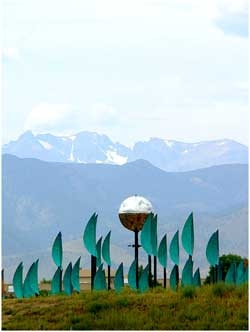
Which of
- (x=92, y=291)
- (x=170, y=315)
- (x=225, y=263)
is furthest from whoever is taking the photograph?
(x=225, y=263)

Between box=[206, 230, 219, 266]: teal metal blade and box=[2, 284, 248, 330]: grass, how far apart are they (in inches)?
24.4

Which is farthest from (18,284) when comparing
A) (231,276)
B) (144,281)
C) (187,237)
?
(231,276)

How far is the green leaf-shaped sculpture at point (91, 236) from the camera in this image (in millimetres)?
15047

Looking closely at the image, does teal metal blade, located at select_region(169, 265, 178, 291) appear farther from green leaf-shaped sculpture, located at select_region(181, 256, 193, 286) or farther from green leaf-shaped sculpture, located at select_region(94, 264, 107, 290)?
green leaf-shaped sculpture, located at select_region(94, 264, 107, 290)

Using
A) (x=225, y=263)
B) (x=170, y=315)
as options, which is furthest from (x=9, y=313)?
(x=225, y=263)

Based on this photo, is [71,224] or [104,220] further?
[71,224]

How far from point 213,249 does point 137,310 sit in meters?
1.78

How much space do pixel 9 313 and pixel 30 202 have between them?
18161 centimetres

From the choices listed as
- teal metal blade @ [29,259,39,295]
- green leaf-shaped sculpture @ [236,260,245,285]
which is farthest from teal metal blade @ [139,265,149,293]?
teal metal blade @ [29,259,39,295]

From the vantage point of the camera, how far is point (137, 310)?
45.7ft

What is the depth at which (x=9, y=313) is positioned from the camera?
565 inches

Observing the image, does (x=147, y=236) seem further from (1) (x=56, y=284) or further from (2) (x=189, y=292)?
(1) (x=56, y=284)

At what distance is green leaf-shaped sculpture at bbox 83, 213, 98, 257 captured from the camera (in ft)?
49.4

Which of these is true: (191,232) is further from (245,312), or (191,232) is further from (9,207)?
(9,207)
